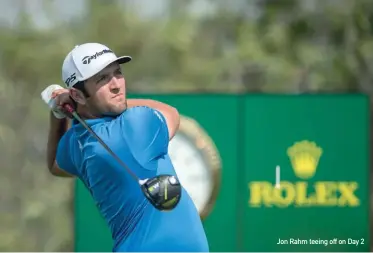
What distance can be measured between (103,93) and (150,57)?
1.77 meters

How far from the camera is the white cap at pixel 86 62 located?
2.04 metres

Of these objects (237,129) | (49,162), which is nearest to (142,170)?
(49,162)

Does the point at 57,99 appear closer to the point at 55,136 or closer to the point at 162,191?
the point at 55,136

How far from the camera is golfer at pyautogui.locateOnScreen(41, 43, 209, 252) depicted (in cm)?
200

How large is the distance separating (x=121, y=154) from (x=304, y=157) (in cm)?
188

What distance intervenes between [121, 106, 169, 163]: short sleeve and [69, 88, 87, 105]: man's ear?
125 mm

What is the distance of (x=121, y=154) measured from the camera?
6.54 ft

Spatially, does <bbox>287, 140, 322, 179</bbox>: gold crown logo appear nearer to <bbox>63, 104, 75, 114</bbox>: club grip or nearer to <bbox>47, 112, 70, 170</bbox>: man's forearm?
<bbox>47, 112, 70, 170</bbox>: man's forearm

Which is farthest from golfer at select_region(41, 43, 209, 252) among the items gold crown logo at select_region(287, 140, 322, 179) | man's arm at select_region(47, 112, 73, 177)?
gold crown logo at select_region(287, 140, 322, 179)

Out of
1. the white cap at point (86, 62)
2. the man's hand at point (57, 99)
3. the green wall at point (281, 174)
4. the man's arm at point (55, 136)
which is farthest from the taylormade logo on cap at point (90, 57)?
the green wall at point (281, 174)

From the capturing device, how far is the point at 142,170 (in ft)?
6.56

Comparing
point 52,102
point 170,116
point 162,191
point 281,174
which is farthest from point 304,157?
point 162,191

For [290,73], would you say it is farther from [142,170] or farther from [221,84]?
[142,170]

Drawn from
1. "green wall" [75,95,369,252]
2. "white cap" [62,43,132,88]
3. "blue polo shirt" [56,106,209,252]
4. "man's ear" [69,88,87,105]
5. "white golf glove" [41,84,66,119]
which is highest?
"white cap" [62,43,132,88]
